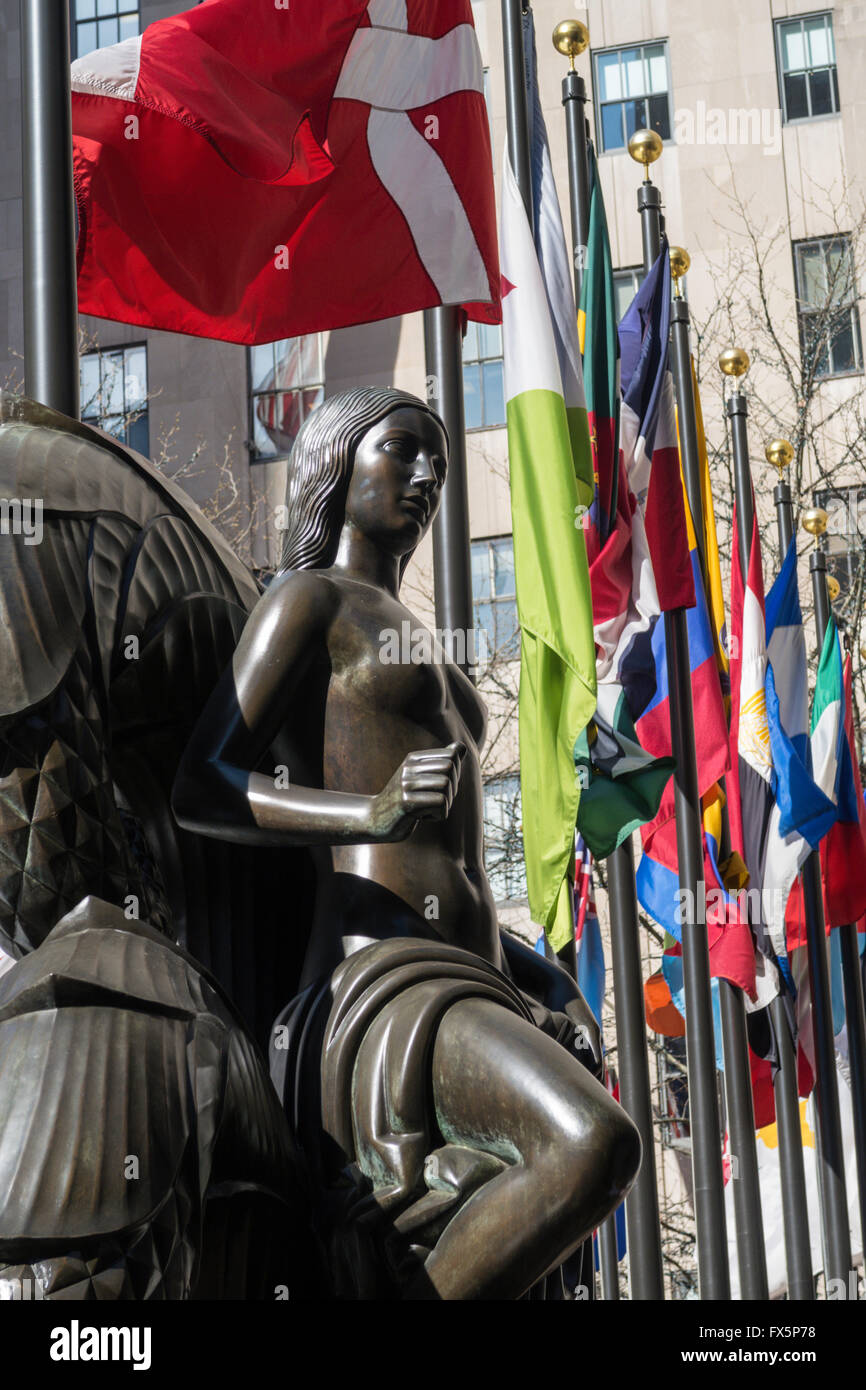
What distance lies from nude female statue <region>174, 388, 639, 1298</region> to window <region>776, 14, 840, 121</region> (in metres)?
27.4

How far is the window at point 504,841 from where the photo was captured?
2191 cm

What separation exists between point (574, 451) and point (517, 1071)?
6824mm

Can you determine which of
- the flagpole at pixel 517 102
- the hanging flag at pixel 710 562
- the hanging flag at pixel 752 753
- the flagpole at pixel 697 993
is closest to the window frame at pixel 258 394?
the hanging flag at pixel 710 562

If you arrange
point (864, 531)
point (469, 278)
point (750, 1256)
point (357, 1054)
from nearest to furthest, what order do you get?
1. point (357, 1054)
2. point (469, 278)
3. point (750, 1256)
4. point (864, 531)

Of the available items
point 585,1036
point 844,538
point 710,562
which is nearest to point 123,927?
point 585,1036

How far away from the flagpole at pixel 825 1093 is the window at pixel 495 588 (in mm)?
10427

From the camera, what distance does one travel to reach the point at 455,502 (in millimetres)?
7797

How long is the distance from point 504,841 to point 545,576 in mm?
13007

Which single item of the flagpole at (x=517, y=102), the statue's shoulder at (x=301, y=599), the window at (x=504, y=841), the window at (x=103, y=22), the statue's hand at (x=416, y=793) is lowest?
the statue's hand at (x=416, y=793)

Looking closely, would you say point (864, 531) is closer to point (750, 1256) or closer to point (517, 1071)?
point (750, 1256)

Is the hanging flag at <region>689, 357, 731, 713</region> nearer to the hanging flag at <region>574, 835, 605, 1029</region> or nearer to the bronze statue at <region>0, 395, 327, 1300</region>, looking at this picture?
the hanging flag at <region>574, 835, 605, 1029</region>

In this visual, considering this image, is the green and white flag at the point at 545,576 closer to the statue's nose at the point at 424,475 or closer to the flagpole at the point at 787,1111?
the statue's nose at the point at 424,475

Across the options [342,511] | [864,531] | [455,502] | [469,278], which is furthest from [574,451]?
[864,531]

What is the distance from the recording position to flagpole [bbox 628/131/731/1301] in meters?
11.7
